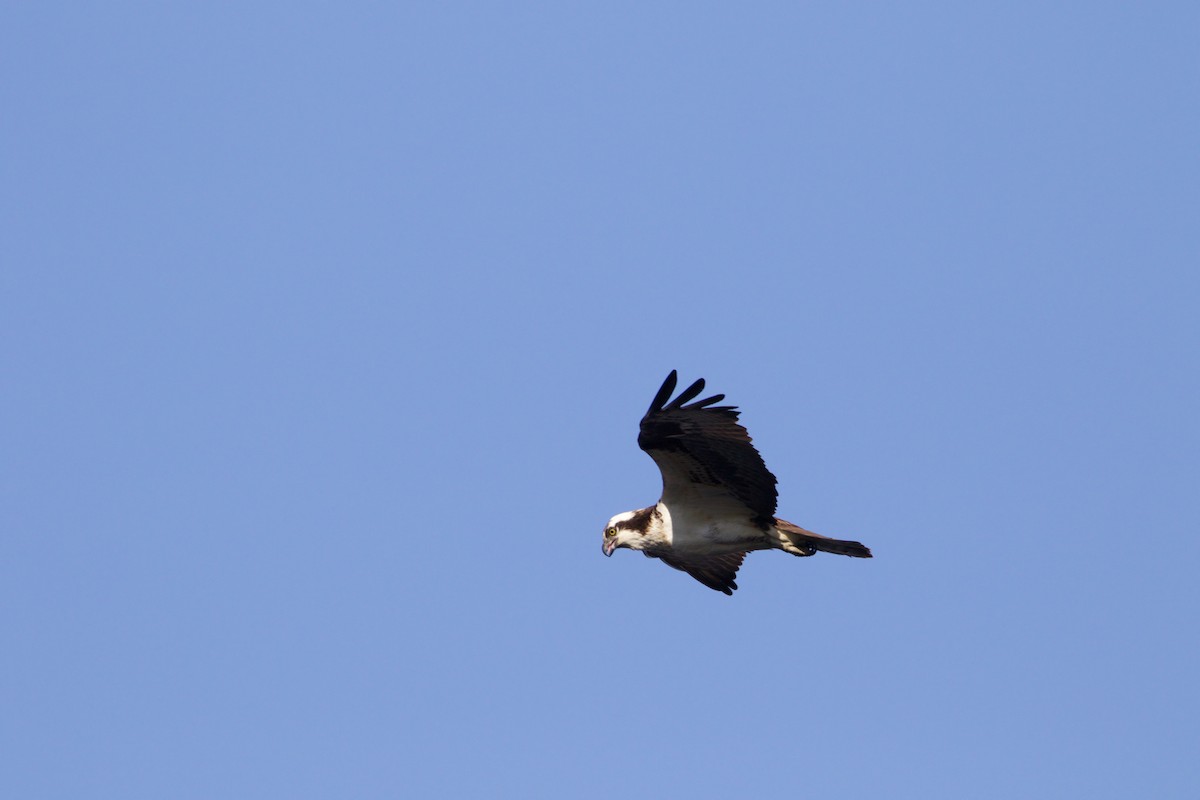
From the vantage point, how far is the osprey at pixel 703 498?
14648mm

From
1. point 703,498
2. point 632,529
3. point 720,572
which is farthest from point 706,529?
point 720,572

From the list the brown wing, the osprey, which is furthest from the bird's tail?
the brown wing

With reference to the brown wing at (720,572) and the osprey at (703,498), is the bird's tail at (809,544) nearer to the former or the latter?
the osprey at (703,498)

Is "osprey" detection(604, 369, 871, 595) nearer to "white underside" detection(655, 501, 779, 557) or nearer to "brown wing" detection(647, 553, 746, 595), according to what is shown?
"white underside" detection(655, 501, 779, 557)

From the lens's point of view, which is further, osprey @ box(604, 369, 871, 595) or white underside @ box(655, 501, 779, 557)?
white underside @ box(655, 501, 779, 557)

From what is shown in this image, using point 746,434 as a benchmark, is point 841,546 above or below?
below

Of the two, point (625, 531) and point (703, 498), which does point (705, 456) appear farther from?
point (625, 531)

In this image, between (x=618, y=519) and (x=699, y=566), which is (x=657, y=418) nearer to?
(x=618, y=519)

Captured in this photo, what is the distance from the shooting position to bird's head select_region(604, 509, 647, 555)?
623 inches

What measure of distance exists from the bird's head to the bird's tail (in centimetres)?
139

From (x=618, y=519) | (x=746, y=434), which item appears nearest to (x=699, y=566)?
(x=618, y=519)

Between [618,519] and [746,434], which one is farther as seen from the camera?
[618,519]

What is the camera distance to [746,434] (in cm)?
1467

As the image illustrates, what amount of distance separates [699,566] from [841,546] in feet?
6.53
